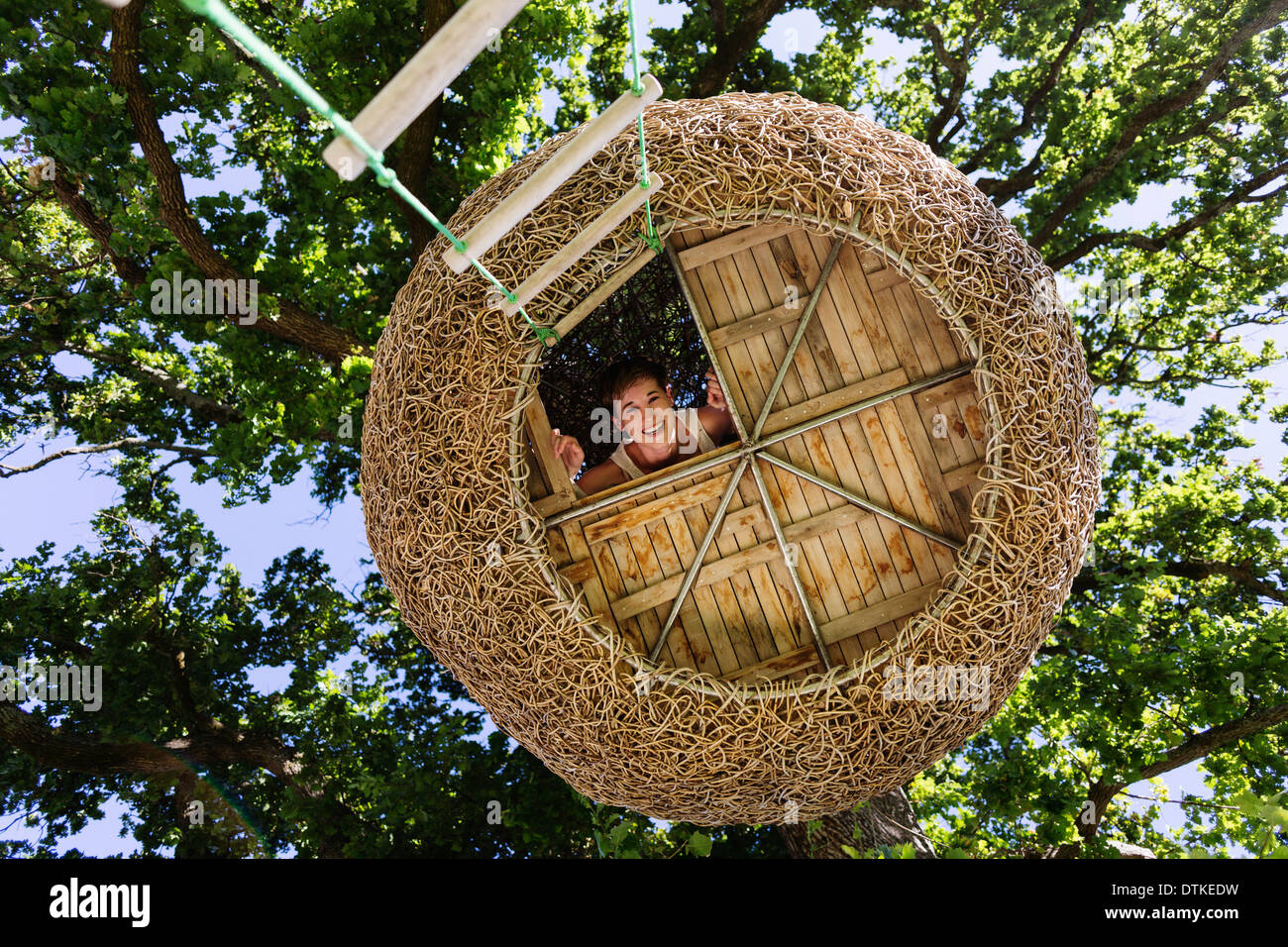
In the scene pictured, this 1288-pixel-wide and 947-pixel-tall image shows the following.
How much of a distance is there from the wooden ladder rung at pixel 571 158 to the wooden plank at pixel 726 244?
1.33 m

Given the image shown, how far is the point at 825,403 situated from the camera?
→ 3.78 m

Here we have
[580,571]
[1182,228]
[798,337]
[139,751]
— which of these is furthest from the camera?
[1182,228]

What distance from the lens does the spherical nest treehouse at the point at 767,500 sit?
3.35 metres

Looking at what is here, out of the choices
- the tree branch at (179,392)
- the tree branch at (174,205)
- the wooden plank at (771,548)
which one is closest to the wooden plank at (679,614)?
the wooden plank at (771,548)

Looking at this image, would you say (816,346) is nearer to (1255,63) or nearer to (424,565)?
(424,565)

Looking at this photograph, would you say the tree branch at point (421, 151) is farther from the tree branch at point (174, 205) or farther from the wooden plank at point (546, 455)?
the wooden plank at point (546, 455)

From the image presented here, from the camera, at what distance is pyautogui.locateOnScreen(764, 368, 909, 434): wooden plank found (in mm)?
3756

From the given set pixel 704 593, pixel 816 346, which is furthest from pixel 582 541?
pixel 816 346

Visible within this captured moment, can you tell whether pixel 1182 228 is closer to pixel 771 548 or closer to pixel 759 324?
pixel 759 324

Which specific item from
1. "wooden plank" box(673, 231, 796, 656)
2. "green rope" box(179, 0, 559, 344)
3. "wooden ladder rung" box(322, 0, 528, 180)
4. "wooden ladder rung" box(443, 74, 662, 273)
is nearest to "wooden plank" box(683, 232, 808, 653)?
"wooden plank" box(673, 231, 796, 656)

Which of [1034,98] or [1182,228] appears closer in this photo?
[1182,228]

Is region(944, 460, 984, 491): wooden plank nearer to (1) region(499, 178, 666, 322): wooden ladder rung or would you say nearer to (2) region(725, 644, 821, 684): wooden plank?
(2) region(725, 644, 821, 684): wooden plank

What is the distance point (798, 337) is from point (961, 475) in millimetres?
897

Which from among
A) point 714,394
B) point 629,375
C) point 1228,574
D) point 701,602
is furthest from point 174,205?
point 1228,574
